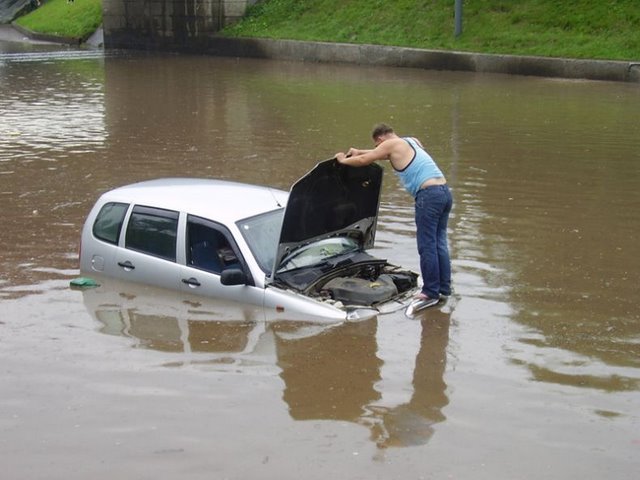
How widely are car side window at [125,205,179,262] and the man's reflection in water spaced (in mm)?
1734

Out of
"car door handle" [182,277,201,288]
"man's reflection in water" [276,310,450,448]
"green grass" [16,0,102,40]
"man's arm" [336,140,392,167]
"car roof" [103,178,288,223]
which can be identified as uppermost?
"green grass" [16,0,102,40]

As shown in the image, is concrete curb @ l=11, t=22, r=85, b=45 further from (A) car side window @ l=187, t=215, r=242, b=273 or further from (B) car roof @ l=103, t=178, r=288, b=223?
(A) car side window @ l=187, t=215, r=242, b=273

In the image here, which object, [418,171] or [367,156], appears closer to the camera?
[367,156]

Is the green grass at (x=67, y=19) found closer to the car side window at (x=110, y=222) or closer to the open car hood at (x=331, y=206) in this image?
the car side window at (x=110, y=222)

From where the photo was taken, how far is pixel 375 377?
795cm

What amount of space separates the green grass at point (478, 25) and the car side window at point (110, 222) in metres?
21.9

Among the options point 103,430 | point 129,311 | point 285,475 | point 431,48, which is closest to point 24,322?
point 129,311

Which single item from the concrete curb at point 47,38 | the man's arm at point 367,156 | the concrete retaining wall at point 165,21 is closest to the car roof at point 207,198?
the man's arm at point 367,156

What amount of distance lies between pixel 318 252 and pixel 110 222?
2.23 metres

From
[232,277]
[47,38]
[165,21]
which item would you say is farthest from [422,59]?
[47,38]

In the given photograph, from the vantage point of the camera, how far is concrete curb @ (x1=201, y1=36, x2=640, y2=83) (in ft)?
94.4

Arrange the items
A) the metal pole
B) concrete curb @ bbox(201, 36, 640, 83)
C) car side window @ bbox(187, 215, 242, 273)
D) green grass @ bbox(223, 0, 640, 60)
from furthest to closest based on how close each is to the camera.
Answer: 1. the metal pole
2. green grass @ bbox(223, 0, 640, 60)
3. concrete curb @ bbox(201, 36, 640, 83)
4. car side window @ bbox(187, 215, 242, 273)

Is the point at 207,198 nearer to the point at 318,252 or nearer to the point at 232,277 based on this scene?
the point at 232,277

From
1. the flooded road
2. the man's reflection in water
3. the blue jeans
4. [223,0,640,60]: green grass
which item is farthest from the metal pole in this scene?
the man's reflection in water
